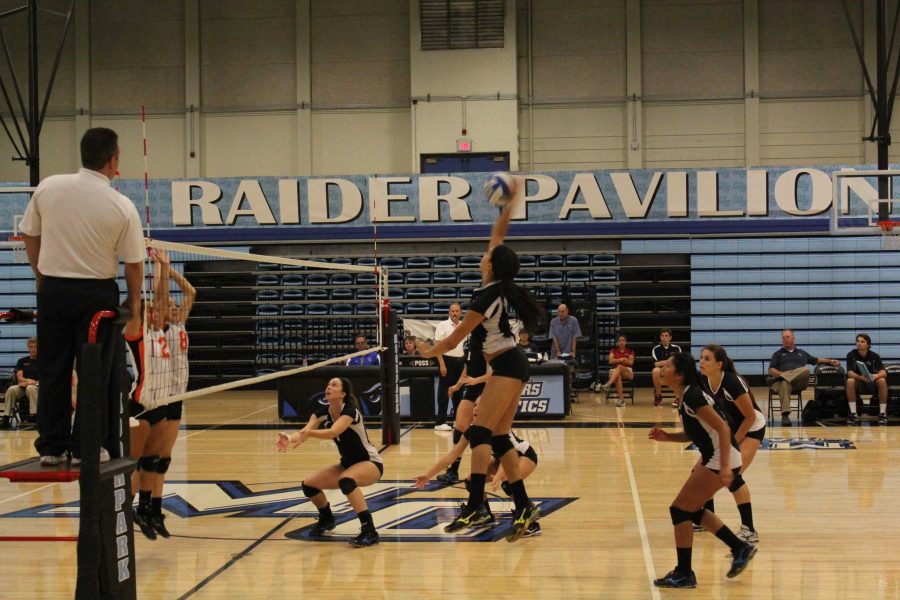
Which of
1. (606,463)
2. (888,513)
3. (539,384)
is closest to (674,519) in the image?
(888,513)

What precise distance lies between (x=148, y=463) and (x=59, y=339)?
2.92 metres

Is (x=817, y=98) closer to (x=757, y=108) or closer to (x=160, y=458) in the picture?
(x=757, y=108)

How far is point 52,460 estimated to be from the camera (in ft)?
13.3

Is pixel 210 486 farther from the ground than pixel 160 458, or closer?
closer

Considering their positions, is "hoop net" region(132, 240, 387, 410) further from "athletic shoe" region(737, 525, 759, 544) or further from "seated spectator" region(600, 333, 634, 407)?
"athletic shoe" region(737, 525, 759, 544)

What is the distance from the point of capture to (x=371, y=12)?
21938 mm

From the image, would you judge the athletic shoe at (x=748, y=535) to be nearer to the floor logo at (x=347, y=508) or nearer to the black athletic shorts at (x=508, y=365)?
the floor logo at (x=347, y=508)

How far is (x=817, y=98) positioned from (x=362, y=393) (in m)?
12.9

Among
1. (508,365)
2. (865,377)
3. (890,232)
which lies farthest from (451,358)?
(890,232)

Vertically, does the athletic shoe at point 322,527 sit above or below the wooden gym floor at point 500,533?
above

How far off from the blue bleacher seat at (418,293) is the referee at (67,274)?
15105mm

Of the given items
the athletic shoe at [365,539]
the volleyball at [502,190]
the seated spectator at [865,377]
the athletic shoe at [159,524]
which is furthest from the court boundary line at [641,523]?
the seated spectator at [865,377]

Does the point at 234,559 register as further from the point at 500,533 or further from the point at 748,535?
the point at 748,535

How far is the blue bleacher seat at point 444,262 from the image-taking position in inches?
746
